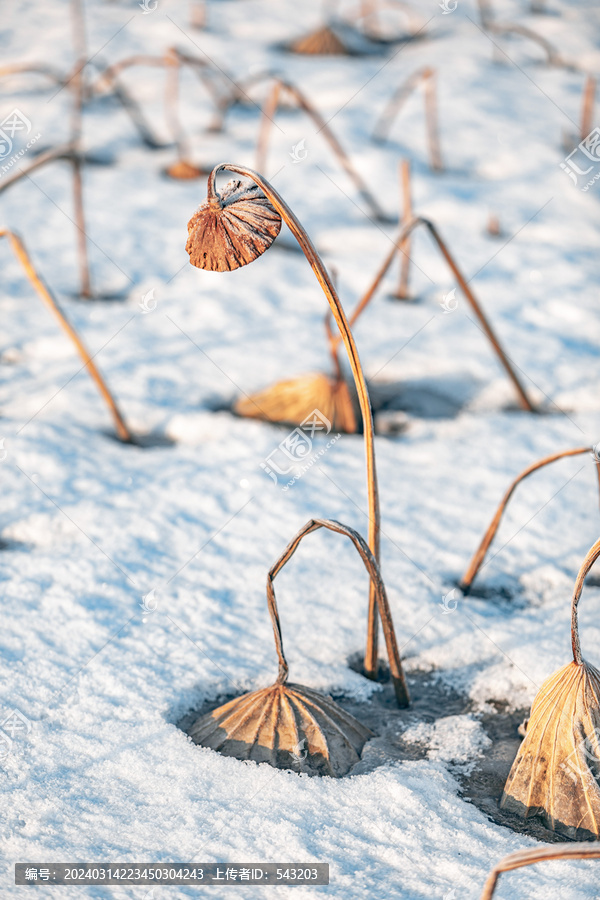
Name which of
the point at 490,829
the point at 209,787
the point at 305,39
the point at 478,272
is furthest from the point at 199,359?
the point at 305,39

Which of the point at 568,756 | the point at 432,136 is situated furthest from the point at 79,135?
the point at 568,756

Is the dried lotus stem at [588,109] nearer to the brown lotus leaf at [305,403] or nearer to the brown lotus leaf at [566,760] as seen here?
the brown lotus leaf at [305,403]

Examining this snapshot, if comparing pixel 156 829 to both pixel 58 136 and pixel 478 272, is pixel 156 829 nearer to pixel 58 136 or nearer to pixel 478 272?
pixel 478 272

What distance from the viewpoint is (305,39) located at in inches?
168

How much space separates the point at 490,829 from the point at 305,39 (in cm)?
426

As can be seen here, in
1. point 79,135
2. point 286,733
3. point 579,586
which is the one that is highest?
point 79,135

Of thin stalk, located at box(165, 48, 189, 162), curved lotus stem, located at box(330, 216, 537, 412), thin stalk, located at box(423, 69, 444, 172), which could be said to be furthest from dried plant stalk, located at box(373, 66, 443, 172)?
curved lotus stem, located at box(330, 216, 537, 412)

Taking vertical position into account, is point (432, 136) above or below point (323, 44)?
below

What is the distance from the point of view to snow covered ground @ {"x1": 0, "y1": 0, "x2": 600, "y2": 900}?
1.08 metres

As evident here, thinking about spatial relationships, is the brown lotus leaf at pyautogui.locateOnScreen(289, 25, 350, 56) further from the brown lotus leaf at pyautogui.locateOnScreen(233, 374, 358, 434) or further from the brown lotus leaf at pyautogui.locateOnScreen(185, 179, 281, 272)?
the brown lotus leaf at pyautogui.locateOnScreen(185, 179, 281, 272)

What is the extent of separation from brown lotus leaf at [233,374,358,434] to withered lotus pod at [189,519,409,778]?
88cm

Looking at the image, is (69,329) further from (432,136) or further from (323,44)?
(323,44)

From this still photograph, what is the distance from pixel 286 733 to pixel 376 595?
252 mm

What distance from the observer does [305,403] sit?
2027 millimetres
